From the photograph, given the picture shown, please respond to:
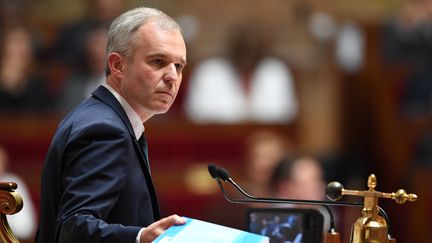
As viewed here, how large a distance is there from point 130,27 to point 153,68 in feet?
0.33

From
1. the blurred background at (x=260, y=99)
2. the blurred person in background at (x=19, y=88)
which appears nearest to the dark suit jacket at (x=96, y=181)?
the blurred background at (x=260, y=99)

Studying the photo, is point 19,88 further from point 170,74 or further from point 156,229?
point 156,229

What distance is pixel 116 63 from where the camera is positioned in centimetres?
223

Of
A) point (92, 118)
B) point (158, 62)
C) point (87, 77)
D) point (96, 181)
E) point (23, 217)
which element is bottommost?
point (23, 217)

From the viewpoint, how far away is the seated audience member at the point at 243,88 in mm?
6363

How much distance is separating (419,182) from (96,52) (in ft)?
6.47

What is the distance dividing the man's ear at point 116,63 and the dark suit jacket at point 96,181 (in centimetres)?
5

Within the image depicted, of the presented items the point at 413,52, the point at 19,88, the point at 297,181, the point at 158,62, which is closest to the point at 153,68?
the point at 158,62

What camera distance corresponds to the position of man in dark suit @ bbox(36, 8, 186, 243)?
1963mm

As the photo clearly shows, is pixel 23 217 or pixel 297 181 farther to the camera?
pixel 23 217

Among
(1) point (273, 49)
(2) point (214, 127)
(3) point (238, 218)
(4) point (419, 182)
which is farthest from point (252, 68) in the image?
(3) point (238, 218)

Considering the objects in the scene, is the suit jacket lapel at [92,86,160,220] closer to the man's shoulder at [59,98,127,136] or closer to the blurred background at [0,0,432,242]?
the man's shoulder at [59,98,127,136]

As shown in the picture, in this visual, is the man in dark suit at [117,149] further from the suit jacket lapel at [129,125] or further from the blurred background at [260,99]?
the blurred background at [260,99]

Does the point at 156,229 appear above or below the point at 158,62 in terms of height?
below
